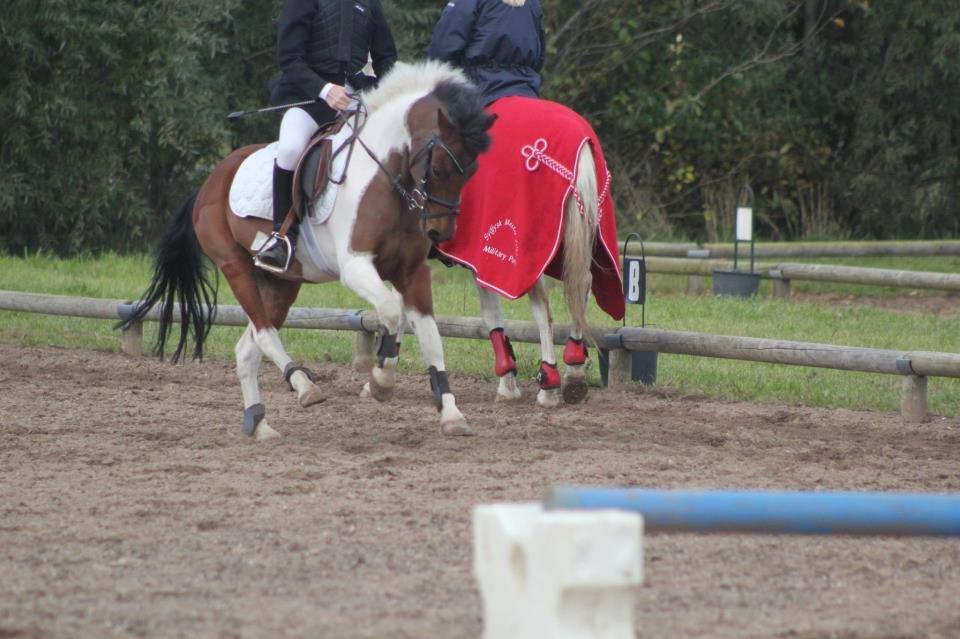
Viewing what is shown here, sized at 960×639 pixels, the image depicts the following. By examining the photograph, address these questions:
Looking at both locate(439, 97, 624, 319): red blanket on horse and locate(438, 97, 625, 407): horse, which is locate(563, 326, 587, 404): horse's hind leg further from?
locate(439, 97, 624, 319): red blanket on horse

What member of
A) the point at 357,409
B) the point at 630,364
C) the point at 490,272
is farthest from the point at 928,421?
the point at 357,409

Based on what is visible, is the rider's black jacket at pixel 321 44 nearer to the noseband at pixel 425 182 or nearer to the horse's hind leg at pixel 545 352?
the noseband at pixel 425 182

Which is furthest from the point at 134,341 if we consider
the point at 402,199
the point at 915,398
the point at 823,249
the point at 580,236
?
the point at 823,249

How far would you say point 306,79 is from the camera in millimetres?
7324

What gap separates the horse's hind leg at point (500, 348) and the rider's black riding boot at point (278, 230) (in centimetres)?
141

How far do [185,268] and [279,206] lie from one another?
3.95 ft

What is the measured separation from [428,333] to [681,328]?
401cm

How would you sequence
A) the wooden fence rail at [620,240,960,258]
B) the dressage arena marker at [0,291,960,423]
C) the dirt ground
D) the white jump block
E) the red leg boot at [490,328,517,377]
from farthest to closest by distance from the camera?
the wooden fence rail at [620,240,960,258], the red leg boot at [490,328,517,377], the dressage arena marker at [0,291,960,423], the dirt ground, the white jump block

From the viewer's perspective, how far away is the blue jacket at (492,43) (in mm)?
8297

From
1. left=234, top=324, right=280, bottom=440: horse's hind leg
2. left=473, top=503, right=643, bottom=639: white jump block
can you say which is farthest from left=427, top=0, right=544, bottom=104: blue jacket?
left=473, top=503, right=643, bottom=639: white jump block

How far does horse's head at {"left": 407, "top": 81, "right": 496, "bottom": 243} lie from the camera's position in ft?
22.3

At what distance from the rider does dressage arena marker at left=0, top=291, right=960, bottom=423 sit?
6.66 ft

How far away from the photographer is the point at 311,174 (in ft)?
23.4

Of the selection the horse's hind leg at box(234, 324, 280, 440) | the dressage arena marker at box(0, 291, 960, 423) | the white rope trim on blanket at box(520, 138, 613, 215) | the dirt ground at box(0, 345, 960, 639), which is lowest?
the dirt ground at box(0, 345, 960, 639)
